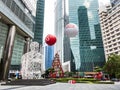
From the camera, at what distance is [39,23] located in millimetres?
123500

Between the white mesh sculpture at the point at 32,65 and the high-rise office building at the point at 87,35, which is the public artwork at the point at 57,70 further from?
the high-rise office building at the point at 87,35

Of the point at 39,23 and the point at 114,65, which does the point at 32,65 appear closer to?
the point at 114,65

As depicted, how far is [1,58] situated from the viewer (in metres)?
45.8

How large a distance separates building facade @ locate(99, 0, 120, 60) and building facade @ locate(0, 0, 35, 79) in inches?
1773

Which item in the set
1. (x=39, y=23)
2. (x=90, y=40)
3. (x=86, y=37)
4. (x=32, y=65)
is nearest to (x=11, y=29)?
(x=32, y=65)

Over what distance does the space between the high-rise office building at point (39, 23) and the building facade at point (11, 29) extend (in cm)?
5641

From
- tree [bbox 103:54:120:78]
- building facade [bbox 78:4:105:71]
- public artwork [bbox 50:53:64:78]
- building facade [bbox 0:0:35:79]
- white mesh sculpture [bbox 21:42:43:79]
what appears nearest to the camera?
white mesh sculpture [bbox 21:42:43:79]

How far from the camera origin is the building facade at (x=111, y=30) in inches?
3019

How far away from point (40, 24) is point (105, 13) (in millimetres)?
54924

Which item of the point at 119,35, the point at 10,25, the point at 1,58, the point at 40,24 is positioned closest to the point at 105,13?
the point at 119,35

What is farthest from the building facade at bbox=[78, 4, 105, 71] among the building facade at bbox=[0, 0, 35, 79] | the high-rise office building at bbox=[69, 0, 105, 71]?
the building facade at bbox=[0, 0, 35, 79]

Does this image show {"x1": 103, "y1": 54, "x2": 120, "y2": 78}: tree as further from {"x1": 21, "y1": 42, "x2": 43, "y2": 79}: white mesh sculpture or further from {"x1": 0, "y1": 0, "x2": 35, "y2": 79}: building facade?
{"x1": 0, "y1": 0, "x2": 35, "y2": 79}: building facade

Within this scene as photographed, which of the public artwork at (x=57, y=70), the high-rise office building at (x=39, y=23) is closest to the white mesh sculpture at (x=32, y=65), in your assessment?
the public artwork at (x=57, y=70)

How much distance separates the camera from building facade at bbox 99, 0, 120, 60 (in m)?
76.7
